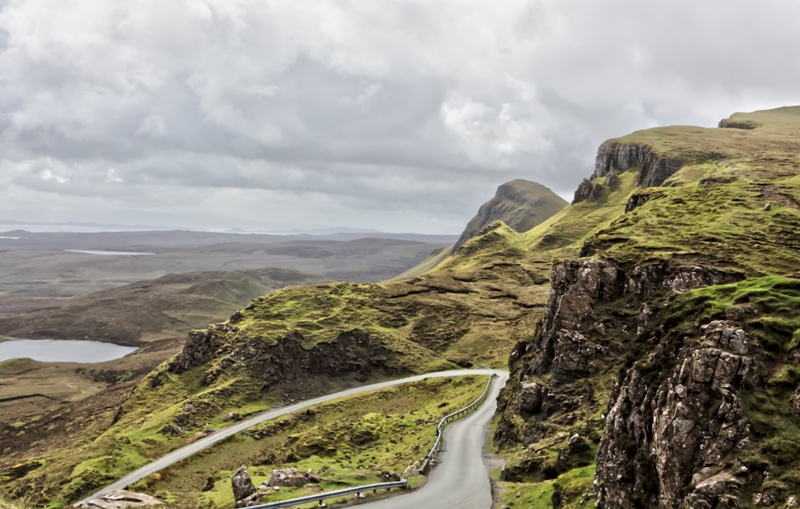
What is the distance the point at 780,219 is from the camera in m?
67.2

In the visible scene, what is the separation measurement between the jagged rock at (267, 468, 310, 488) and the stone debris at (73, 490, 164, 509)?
8.95 meters

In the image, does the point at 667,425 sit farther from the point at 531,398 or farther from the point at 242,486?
the point at 531,398

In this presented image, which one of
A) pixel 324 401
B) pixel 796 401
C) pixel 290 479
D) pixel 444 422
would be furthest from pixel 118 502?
pixel 324 401

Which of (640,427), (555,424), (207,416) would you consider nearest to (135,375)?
(207,416)

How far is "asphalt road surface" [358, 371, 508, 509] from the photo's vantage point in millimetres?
31938

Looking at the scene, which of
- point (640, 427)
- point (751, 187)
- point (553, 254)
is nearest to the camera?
point (640, 427)

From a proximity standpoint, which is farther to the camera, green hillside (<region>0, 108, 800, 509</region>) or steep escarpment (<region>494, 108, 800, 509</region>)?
green hillside (<region>0, 108, 800, 509</region>)

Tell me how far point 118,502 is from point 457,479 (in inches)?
1010

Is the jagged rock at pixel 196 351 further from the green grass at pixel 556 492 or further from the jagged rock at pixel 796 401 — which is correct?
the jagged rock at pixel 796 401

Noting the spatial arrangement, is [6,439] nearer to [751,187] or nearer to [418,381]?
[418,381]

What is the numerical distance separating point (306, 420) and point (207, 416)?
1503cm

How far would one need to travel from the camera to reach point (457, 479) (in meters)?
38.4

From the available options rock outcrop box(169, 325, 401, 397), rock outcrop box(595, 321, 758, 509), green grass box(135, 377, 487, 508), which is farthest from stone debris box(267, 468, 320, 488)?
rock outcrop box(169, 325, 401, 397)

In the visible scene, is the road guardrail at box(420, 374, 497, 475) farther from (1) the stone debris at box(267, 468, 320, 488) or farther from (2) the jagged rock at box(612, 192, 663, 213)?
(2) the jagged rock at box(612, 192, 663, 213)
